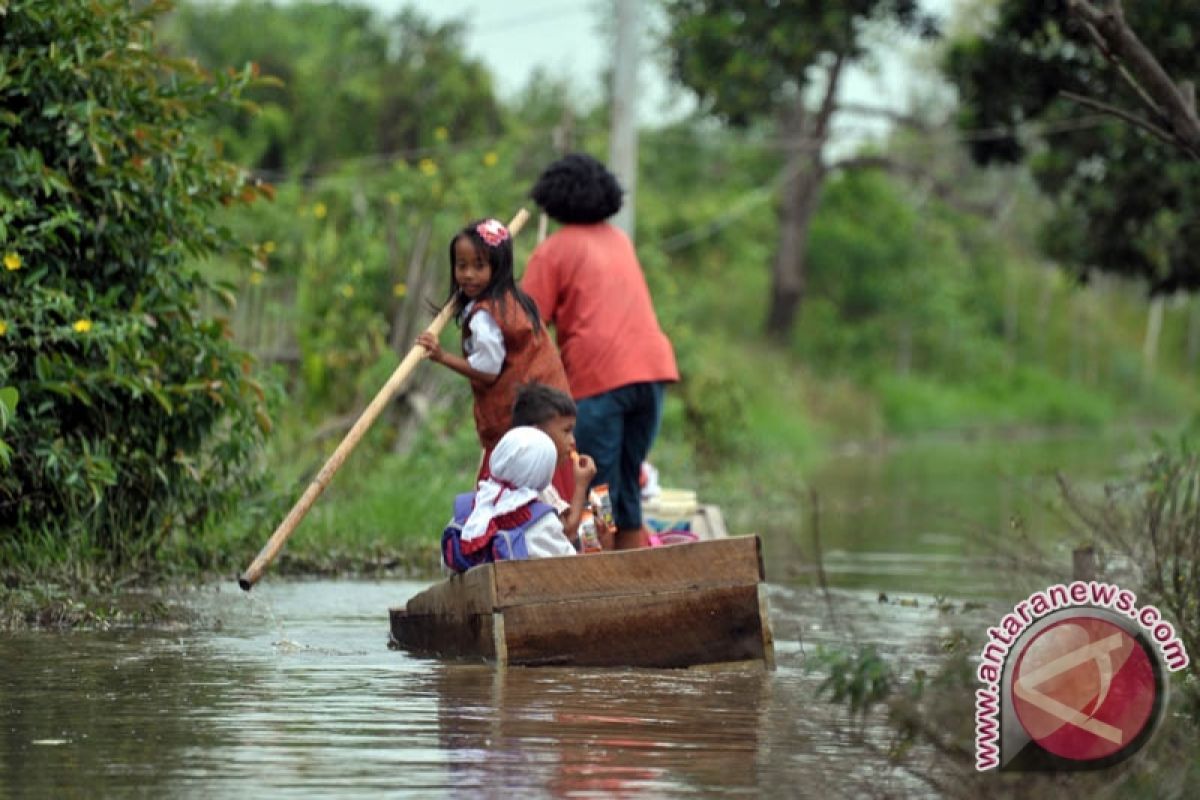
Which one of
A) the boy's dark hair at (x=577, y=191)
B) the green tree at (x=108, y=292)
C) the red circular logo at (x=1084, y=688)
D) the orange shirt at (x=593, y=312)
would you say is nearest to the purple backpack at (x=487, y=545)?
the orange shirt at (x=593, y=312)

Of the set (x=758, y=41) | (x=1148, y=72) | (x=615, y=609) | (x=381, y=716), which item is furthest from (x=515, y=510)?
(x=758, y=41)

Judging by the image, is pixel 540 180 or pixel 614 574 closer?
pixel 614 574

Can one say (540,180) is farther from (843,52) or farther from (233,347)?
(843,52)

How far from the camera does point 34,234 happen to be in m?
8.74

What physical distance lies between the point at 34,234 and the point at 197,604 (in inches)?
68.9

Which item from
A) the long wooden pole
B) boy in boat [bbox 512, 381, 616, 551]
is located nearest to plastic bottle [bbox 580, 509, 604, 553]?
boy in boat [bbox 512, 381, 616, 551]

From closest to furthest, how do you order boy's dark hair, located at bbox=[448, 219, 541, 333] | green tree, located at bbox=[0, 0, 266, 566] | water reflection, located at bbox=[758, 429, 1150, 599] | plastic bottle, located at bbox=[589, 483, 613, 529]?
boy's dark hair, located at bbox=[448, 219, 541, 333] → plastic bottle, located at bbox=[589, 483, 613, 529] → green tree, located at bbox=[0, 0, 266, 566] → water reflection, located at bbox=[758, 429, 1150, 599]

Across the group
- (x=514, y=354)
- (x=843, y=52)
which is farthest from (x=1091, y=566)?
(x=843, y=52)

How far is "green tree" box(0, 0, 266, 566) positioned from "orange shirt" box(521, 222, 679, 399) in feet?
5.51

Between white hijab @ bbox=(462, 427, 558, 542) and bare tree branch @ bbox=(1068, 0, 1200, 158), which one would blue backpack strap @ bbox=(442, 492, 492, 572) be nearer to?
white hijab @ bbox=(462, 427, 558, 542)

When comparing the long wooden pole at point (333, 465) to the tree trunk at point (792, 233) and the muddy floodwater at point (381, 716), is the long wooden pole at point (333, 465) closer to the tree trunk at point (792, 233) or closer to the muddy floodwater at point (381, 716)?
the muddy floodwater at point (381, 716)

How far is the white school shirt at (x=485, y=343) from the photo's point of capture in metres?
8.07

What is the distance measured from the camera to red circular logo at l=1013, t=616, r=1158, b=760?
499 cm

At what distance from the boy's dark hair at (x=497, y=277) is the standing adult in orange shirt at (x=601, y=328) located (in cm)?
40
